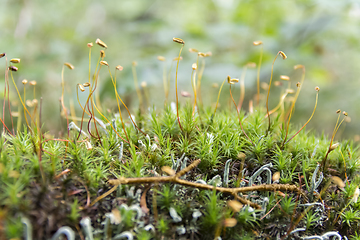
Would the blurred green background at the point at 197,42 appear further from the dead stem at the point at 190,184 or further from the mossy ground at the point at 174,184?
the dead stem at the point at 190,184

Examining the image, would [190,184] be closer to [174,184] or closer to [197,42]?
[174,184]

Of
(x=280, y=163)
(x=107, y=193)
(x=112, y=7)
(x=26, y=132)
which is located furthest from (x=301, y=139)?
(x=112, y=7)

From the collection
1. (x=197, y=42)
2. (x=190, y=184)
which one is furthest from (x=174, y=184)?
(x=197, y=42)

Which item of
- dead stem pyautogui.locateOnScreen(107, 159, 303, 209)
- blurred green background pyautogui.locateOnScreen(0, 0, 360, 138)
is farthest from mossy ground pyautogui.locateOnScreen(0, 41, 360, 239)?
blurred green background pyautogui.locateOnScreen(0, 0, 360, 138)

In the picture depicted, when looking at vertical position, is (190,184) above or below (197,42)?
below

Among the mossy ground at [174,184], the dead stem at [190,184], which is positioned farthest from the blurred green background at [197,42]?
the dead stem at [190,184]

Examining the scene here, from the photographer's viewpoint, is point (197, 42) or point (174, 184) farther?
point (197, 42)

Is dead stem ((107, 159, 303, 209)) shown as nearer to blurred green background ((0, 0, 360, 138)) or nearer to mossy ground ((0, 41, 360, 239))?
mossy ground ((0, 41, 360, 239))
